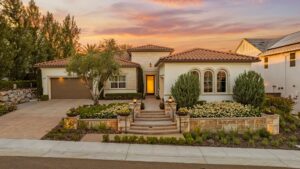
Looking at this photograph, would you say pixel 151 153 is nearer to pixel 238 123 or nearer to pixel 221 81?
pixel 238 123

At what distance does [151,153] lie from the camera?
9.58 metres

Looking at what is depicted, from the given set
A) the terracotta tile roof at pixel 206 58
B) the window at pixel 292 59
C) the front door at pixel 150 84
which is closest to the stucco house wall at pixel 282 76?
the window at pixel 292 59

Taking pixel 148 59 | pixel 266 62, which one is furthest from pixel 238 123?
pixel 266 62

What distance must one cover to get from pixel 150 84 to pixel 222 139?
1652 centimetres

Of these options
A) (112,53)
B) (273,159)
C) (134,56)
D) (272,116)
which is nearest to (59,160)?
(273,159)

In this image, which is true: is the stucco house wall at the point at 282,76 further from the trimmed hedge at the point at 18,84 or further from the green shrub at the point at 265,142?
the trimmed hedge at the point at 18,84

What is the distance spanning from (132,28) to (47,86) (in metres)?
10.5

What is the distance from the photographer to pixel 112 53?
16.4 meters

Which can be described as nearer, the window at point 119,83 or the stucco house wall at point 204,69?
the stucco house wall at point 204,69

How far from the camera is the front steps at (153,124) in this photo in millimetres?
13039

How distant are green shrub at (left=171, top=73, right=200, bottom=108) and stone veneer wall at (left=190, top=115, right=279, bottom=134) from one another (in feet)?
8.84

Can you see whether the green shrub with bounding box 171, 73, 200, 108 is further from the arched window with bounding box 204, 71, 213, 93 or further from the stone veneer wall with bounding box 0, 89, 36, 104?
the stone veneer wall with bounding box 0, 89, 36, 104

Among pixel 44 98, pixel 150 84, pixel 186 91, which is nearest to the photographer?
pixel 186 91

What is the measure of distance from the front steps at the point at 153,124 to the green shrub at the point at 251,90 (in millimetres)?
5681
